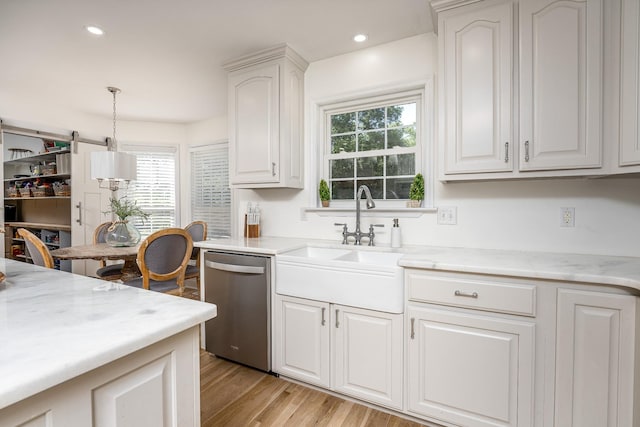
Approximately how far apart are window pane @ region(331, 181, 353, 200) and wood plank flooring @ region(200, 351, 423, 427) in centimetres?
145


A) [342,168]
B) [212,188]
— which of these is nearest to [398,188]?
[342,168]

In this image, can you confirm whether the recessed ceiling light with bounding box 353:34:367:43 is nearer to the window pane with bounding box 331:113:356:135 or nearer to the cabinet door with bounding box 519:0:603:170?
the window pane with bounding box 331:113:356:135

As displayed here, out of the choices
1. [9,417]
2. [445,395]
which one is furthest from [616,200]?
[9,417]

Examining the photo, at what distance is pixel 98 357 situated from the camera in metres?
0.60

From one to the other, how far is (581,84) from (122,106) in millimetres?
4503

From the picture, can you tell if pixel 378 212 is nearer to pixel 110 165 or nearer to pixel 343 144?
pixel 343 144

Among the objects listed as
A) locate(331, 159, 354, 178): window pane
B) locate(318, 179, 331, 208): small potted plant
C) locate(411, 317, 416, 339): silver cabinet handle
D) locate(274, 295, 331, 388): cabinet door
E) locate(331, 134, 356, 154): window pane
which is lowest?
locate(274, 295, 331, 388): cabinet door

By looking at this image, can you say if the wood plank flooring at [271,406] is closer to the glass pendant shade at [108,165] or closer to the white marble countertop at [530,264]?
the white marble countertop at [530,264]

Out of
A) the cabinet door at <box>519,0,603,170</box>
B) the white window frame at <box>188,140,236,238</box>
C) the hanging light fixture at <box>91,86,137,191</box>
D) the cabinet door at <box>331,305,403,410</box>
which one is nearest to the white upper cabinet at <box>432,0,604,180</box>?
the cabinet door at <box>519,0,603,170</box>

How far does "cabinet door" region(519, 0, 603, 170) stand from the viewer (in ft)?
5.07

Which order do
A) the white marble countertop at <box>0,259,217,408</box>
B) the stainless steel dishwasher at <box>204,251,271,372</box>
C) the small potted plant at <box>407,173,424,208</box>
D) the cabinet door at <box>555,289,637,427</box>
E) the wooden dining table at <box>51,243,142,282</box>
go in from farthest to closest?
the wooden dining table at <box>51,243,142,282</box> → the small potted plant at <box>407,173,424,208</box> → the stainless steel dishwasher at <box>204,251,271,372</box> → the cabinet door at <box>555,289,637,427</box> → the white marble countertop at <box>0,259,217,408</box>

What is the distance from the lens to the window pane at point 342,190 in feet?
8.66

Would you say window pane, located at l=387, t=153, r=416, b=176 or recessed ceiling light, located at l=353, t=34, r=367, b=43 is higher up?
recessed ceiling light, located at l=353, t=34, r=367, b=43

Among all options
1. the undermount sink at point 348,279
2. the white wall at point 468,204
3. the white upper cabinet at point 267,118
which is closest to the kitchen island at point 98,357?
the undermount sink at point 348,279
